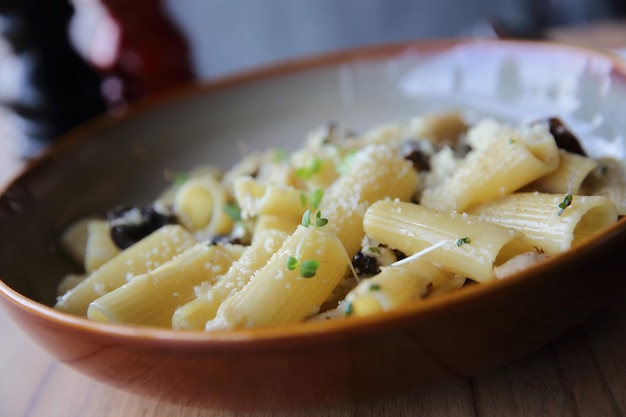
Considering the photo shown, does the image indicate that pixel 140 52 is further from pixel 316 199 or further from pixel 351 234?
pixel 351 234

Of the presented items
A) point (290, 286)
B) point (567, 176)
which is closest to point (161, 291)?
point (290, 286)

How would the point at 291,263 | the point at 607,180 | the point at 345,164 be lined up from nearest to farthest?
the point at 291,263 → the point at 607,180 → the point at 345,164

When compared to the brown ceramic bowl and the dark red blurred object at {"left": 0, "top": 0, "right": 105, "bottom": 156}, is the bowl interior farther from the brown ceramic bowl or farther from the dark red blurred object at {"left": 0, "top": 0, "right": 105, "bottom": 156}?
the dark red blurred object at {"left": 0, "top": 0, "right": 105, "bottom": 156}

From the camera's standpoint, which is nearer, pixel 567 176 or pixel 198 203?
pixel 567 176

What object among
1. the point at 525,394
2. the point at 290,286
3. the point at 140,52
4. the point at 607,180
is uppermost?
the point at 140,52

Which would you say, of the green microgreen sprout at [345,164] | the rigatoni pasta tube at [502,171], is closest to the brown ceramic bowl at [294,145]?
the rigatoni pasta tube at [502,171]

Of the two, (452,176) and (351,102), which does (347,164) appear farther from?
(351,102)

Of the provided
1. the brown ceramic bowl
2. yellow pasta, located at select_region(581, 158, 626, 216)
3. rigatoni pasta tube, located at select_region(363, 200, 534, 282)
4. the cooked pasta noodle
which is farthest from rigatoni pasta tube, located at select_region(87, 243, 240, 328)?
yellow pasta, located at select_region(581, 158, 626, 216)
